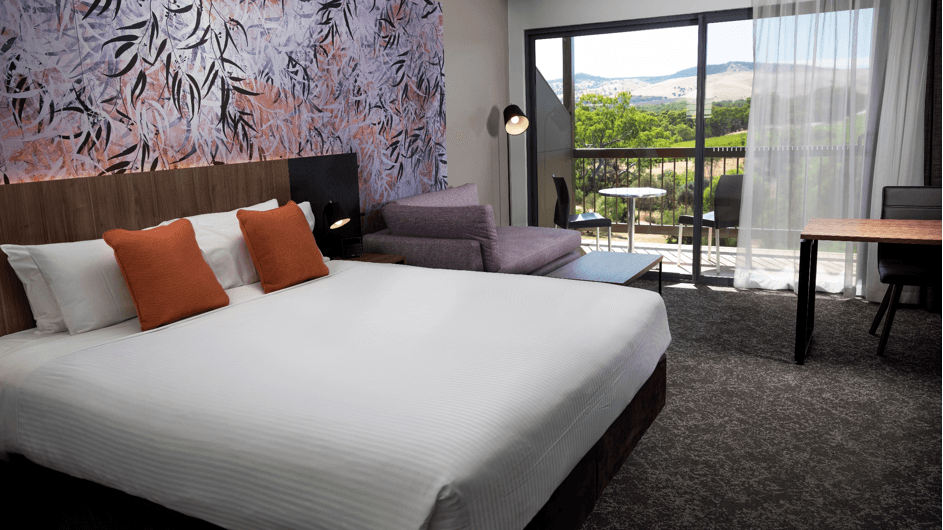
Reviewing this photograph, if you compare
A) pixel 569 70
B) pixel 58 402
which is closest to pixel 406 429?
pixel 58 402

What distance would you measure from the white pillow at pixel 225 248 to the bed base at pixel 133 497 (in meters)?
1.05

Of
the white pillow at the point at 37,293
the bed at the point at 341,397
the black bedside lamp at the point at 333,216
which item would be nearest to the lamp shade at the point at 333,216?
the black bedside lamp at the point at 333,216

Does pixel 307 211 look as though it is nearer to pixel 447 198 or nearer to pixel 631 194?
pixel 447 198

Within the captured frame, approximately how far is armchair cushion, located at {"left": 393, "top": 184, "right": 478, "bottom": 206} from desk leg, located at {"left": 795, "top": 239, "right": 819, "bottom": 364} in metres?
2.35

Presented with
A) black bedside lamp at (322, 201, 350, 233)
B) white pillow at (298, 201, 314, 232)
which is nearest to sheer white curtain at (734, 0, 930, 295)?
black bedside lamp at (322, 201, 350, 233)

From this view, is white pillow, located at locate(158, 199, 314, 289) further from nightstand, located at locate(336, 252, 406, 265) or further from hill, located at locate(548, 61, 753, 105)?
hill, located at locate(548, 61, 753, 105)

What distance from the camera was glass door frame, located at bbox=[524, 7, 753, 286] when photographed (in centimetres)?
520

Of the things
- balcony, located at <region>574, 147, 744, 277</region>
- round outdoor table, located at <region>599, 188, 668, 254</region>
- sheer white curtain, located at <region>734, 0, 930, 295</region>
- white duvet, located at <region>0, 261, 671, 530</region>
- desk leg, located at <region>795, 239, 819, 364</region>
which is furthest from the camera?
round outdoor table, located at <region>599, 188, 668, 254</region>

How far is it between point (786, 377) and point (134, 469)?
9.72ft

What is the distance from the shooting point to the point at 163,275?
2.43 metres

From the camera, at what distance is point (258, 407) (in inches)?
65.2

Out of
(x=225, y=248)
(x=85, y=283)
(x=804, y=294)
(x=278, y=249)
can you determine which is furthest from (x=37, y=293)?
(x=804, y=294)

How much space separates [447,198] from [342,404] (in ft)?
10.8

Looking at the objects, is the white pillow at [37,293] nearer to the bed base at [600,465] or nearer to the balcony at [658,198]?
the bed base at [600,465]
